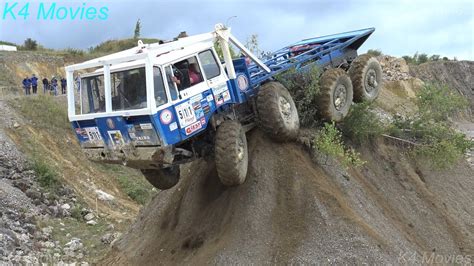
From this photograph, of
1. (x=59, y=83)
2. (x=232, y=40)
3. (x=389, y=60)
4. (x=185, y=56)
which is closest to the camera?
(x=185, y=56)

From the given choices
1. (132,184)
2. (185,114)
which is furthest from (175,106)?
(132,184)

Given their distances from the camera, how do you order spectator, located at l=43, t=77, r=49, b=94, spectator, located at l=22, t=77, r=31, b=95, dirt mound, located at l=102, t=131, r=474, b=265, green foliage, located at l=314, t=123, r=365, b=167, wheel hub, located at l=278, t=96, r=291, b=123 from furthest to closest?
spectator, located at l=43, t=77, r=49, b=94 < spectator, located at l=22, t=77, r=31, b=95 < green foliage, located at l=314, t=123, r=365, b=167 < wheel hub, located at l=278, t=96, r=291, b=123 < dirt mound, located at l=102, t=131, r=474, b=265

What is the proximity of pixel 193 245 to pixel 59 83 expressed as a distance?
2467cm

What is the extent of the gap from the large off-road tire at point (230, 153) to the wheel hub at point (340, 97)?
335 centimetres

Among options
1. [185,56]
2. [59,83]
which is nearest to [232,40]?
[185,56]

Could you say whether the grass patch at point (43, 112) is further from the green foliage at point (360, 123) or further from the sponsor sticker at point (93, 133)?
the green foliage at point (360, 123)

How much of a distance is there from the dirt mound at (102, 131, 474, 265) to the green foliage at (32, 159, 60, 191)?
589 cm

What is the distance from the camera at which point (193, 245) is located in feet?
38.1

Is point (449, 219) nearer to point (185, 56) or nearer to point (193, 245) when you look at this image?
point (193, 245)

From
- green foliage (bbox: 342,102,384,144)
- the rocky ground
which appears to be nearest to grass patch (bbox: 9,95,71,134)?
the rocky ground

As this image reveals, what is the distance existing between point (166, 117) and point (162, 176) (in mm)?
2792

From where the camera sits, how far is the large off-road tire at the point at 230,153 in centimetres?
1019

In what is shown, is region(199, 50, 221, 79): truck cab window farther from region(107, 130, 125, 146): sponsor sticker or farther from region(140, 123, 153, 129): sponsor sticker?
region(107, 130, 125, 146): sponsor sticker

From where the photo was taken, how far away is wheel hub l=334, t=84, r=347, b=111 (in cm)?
1298
